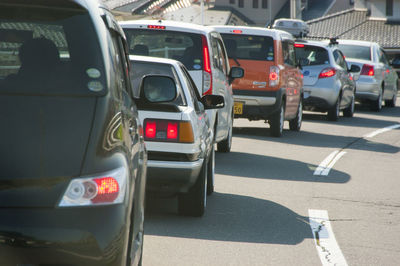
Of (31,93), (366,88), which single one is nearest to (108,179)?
(31,93)

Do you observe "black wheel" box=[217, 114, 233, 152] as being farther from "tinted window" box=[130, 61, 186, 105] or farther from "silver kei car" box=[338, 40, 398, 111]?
"silver kei car" box=[338, 40, 398, 111]

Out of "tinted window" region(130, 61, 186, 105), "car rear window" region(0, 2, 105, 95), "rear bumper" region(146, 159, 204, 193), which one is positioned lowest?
"rear bumper" region(146, 159, 204, 193)

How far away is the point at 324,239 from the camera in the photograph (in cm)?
782

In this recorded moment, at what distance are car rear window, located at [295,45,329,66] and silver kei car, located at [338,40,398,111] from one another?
15.5 ft

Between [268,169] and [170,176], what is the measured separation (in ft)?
15.6

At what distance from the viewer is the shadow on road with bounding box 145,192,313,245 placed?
7.77 metres

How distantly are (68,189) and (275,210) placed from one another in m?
5.50

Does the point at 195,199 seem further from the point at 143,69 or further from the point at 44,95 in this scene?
the point at 44,95

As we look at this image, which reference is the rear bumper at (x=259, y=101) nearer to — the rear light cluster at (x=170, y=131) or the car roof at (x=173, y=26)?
the car roof at (x=173, y=26)

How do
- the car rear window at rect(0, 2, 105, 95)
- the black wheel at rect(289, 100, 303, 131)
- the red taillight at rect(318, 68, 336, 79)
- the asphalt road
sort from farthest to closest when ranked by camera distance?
the red taillight at rect(318, 68, 336, 79)
the black wheel at rect(289, 100, 303, 131)
the asphalt road
the car rear window at rect(0, 2, 105, 95)

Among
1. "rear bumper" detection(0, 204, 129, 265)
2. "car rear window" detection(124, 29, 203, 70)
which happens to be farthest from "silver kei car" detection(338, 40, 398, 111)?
"rear bumper" detection(0, 204, 129, 265)

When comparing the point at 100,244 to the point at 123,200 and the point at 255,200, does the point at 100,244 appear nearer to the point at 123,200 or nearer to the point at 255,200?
the point at 123,200

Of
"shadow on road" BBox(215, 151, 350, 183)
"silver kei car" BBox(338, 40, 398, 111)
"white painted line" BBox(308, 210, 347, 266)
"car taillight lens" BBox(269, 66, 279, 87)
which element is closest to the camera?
"white painted line" BBox(308, 210, 347, 266)

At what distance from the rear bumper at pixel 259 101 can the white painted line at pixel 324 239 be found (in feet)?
25.5
